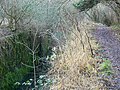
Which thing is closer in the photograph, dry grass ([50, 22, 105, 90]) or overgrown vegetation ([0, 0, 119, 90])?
dry grass ([50, 22, 105, 90])

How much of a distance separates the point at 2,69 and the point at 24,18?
3922 millimetres

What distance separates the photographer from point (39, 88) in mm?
8242

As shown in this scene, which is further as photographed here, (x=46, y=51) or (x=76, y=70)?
(x=46, y=51)

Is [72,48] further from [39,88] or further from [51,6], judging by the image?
[51,6]

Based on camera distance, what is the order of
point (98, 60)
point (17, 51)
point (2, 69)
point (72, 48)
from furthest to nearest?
point (17, 51), point (2, 69), point (72, 48), point (98, 60)

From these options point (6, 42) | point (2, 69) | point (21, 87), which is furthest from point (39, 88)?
point (6, 42)

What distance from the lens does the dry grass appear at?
21.2ft

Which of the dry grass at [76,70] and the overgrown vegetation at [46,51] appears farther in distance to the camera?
the overgrown vegetation at [46,51]

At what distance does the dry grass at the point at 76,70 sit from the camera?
6473 millimetres

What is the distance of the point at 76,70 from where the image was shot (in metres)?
7.27

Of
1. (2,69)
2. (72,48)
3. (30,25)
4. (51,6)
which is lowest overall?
(2,69)

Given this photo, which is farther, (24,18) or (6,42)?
(24,18)

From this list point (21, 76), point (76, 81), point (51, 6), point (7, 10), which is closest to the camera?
point (76, 81)

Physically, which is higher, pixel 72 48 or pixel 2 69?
pixel 72 48
